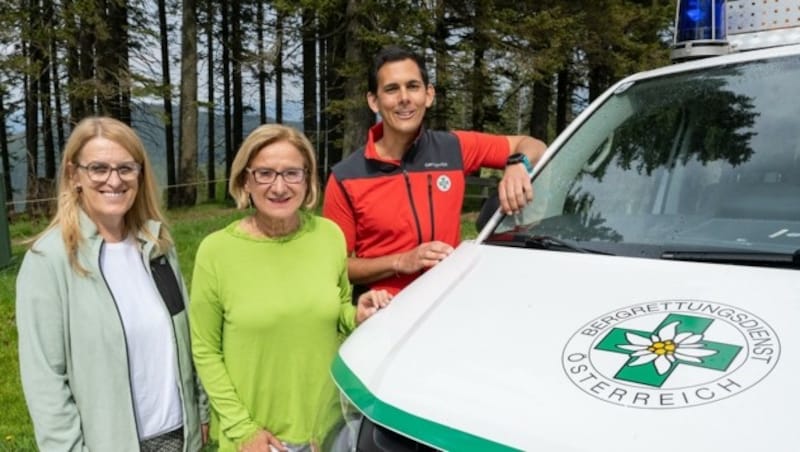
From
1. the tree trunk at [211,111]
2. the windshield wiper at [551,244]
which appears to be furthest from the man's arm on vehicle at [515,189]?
the tree trunk at [211,111]

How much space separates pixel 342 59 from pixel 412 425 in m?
14.6

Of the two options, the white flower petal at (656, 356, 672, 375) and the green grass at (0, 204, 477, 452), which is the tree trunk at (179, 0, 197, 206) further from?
the white flower petal at (656, 356, 672, 375)

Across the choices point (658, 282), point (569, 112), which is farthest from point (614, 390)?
point (569, 112)

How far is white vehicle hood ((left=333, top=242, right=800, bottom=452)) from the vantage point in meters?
1.33

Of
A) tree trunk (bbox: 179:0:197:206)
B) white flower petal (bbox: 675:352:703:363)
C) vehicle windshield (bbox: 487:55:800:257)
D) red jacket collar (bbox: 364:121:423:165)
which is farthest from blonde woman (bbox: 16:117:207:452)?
tree trunk (bbox: 179:0:197:206)

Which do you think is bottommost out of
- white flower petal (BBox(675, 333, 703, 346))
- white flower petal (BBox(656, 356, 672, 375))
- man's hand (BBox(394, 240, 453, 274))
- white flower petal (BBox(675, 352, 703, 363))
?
white flower petal (BBox(656, 356, 672, 375))

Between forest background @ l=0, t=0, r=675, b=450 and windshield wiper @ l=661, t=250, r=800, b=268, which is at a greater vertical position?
forest background @ l=0, t=0, r=675, b=450

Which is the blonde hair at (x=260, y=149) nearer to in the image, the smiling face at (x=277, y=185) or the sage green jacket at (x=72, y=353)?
the smiling face at (x=277, y=185)

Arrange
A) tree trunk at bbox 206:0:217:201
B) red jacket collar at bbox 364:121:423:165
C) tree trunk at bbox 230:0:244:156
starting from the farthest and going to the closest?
tree trunk at bbox 230:0:244:156 < tree trunk at bbox 206:0:217:201 < red jacket collar at bbox 364:121:423:165

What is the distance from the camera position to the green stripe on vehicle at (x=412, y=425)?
143 centimetres

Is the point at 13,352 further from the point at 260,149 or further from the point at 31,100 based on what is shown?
the point at 31,100

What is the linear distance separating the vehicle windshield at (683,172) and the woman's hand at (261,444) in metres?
0.99

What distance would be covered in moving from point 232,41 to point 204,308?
26.2 meters

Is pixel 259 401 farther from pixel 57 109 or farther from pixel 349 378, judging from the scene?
pixel 57 109
